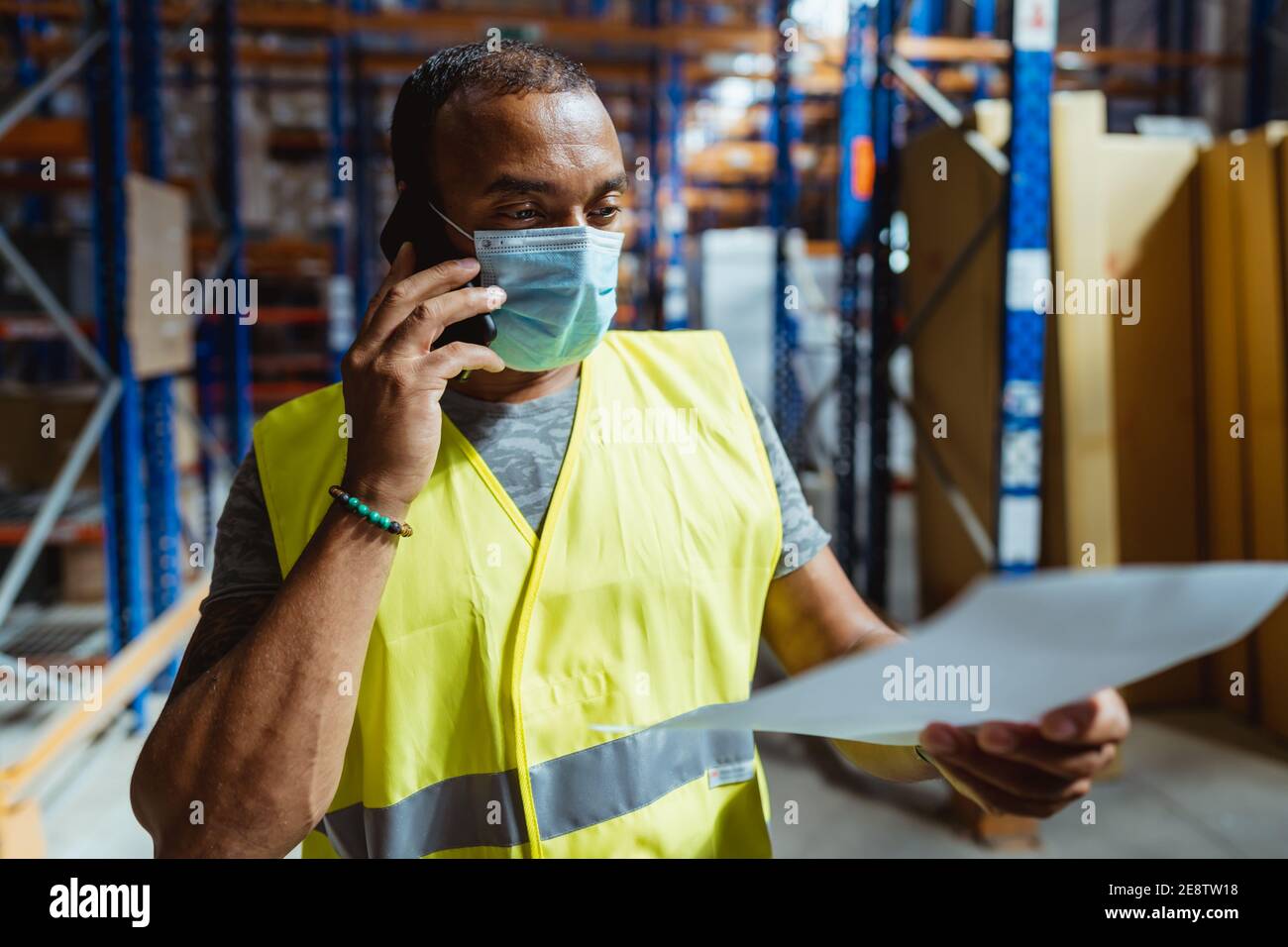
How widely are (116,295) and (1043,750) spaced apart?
377 centimetres

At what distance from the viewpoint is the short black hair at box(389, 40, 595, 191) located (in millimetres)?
1144

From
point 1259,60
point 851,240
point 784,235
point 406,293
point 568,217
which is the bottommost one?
point 406,293

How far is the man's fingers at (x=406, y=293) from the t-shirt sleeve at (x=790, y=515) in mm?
447

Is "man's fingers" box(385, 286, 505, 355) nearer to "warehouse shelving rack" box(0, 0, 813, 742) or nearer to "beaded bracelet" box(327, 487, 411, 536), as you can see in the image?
"beaded bracelet" box(327, 487, 411, 536)

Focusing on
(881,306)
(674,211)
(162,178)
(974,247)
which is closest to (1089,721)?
(974,247)

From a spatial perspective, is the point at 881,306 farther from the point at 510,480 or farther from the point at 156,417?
the point at 156,417

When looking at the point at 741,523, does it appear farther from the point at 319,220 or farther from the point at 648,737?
the point at 319,220

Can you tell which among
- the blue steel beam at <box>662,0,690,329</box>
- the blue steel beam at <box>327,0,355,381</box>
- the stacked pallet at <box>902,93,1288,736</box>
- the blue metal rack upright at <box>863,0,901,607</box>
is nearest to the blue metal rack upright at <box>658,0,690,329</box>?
the blue steel beam at <box>662,0,690,329</box>

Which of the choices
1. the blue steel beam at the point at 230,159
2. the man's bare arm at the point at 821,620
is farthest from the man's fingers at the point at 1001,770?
the blue steel beam at the point at 230,159

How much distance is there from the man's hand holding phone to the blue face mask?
0.54 ft

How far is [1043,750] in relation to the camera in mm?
835
